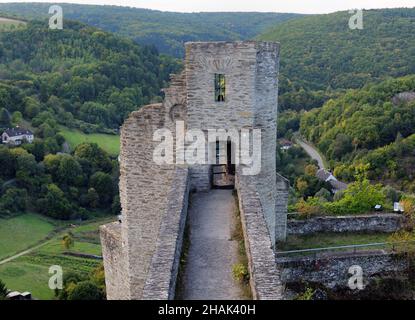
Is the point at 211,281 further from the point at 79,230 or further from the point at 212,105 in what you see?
the point at 79,230

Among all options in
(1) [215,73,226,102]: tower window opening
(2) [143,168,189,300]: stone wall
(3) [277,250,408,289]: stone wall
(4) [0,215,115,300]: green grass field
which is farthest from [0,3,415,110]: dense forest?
(2) [143,168,189,300]: stone wall

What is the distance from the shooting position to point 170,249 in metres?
12.0

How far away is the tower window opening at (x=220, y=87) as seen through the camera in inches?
619

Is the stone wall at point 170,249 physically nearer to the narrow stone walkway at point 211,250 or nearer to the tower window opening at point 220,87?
the narrow stone walkway at point 211,250

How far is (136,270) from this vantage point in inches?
688

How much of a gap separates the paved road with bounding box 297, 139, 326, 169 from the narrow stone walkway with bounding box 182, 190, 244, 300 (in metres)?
62.0

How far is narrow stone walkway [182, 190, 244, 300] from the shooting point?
11.6 m

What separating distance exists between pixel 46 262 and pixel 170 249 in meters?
46.4

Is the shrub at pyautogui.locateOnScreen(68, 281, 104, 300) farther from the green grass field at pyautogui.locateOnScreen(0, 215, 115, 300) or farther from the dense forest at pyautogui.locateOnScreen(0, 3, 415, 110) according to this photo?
the dense forest at pyautogui.locateOnScreen(0, 3, 415, 110)

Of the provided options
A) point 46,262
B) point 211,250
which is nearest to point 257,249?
point 211,250

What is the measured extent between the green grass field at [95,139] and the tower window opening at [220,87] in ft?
221

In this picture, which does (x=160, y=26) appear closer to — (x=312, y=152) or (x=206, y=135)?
(x=312, y=152)

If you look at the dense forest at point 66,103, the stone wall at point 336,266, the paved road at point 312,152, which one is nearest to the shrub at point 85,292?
the stone wall at point 336,266

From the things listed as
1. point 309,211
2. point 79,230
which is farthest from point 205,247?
point 79,230
